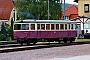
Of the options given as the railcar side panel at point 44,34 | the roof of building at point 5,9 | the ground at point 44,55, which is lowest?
the ground at point 44,55

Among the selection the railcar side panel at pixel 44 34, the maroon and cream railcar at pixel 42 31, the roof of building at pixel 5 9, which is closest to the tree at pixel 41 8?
the roof of building at pixel 5 9

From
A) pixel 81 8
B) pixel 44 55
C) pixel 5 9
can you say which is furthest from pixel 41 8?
pixel 44 55

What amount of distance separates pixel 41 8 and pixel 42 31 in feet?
126

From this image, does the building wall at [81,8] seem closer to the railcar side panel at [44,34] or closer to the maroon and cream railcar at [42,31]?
the maroon and cream railcar at [42,31]

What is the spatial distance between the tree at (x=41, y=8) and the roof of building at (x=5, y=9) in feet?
20.6

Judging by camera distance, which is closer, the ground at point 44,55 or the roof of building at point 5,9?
the ground at point 44,55

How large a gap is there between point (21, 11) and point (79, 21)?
779 inches

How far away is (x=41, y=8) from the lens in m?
76.8

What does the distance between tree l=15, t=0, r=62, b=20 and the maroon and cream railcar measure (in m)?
35.4

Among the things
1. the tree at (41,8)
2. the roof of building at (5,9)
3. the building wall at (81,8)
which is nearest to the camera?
the building wall at (81,8)

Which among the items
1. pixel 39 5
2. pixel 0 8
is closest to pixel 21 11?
pixel 39 5

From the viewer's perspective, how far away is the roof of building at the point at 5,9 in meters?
84.4

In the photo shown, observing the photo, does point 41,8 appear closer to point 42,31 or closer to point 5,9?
point 5,9

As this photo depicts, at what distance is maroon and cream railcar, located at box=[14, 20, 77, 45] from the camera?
37.8m
